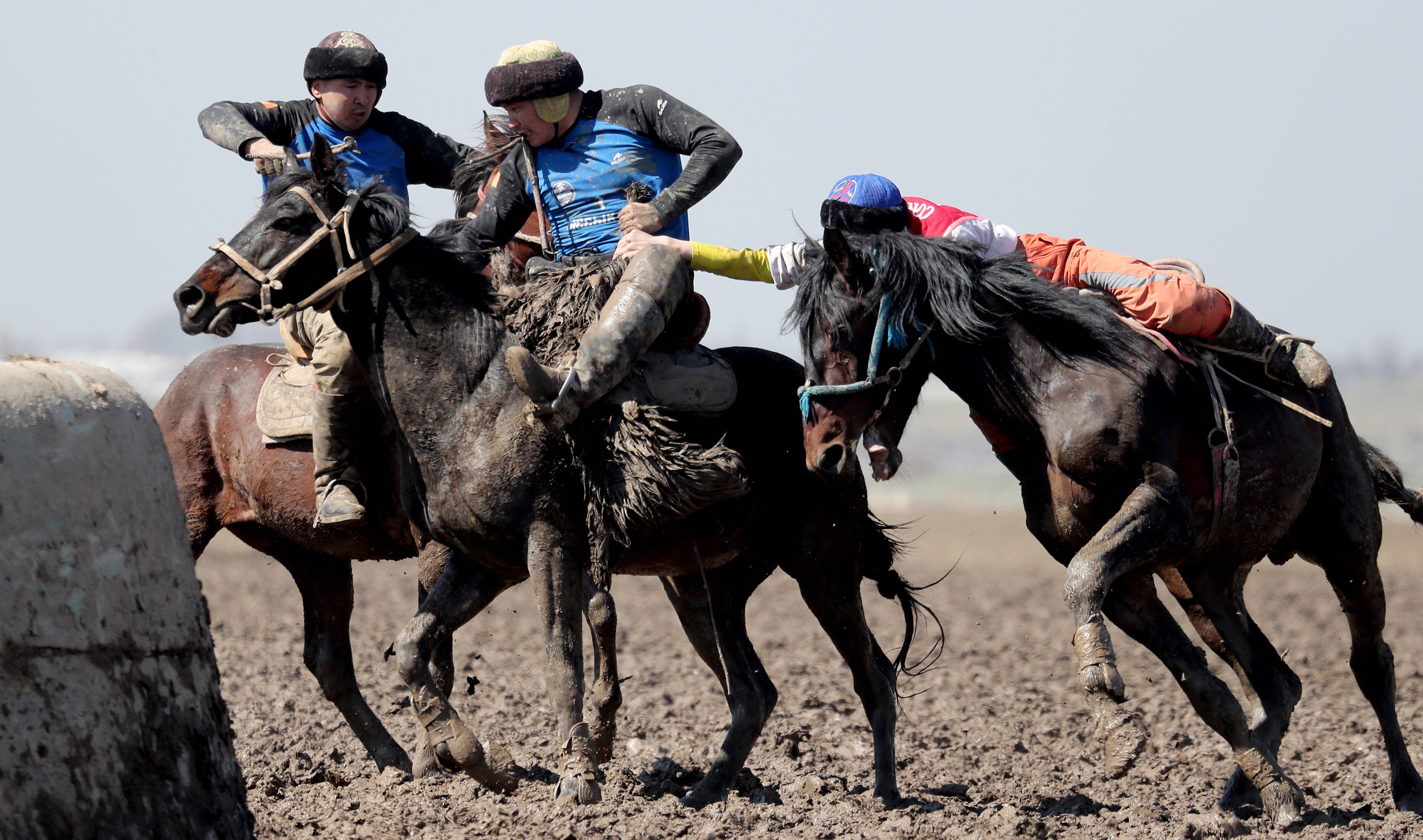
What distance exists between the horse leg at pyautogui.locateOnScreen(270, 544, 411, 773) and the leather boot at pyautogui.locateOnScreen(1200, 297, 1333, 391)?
4.09 metres

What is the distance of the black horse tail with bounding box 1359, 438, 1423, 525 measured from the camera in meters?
6.74

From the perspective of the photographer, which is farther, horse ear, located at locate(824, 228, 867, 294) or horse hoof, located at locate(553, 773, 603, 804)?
horse ear, located at locate(824, 228, 867, 294)

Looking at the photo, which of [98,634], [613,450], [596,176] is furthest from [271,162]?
[98,634]

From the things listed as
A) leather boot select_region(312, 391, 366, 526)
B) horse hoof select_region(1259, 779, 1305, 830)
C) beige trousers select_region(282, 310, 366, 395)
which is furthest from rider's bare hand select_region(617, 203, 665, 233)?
horse hoof select_region(1259, 779, 1305, 830)

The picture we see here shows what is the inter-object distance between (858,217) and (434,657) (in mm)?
2927

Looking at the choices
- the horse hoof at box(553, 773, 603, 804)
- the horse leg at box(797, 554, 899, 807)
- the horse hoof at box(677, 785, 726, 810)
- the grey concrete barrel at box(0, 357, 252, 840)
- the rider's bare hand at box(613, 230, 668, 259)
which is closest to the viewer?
the grey concrete barrel at box(0, 357, 252, 840)

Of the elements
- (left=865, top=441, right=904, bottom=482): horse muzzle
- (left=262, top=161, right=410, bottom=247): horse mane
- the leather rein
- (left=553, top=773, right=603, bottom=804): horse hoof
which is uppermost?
(left=262, top=161, right=410, bottom=247): horse mane

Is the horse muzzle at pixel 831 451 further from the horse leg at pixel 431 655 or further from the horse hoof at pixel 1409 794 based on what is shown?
the horse hoof at pixel 1409 794

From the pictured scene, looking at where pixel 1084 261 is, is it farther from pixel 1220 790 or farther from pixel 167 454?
pixel 167 454

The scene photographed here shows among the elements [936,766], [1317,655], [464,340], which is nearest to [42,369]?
[464,340]

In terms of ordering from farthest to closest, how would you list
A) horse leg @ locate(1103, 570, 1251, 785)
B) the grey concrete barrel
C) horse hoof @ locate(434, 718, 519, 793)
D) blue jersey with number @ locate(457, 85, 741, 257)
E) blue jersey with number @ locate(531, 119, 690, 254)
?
blue jersey with number @ locate(531, 119, 690, 254) < blue jersey with number @ locate(457, 85, 741, 257) < horse leg @ locate(1103, 570, 1251, 785) < horse hoof @ locate(434, 718, 519, 793) < the grey concrete barrel

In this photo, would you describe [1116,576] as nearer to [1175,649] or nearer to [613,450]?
[1175,649]

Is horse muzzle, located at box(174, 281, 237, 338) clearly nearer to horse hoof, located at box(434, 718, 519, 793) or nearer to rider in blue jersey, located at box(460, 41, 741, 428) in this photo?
rider in blue jersey, located at box(460, 41, 741, 428)

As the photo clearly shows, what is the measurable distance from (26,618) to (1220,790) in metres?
5.14
